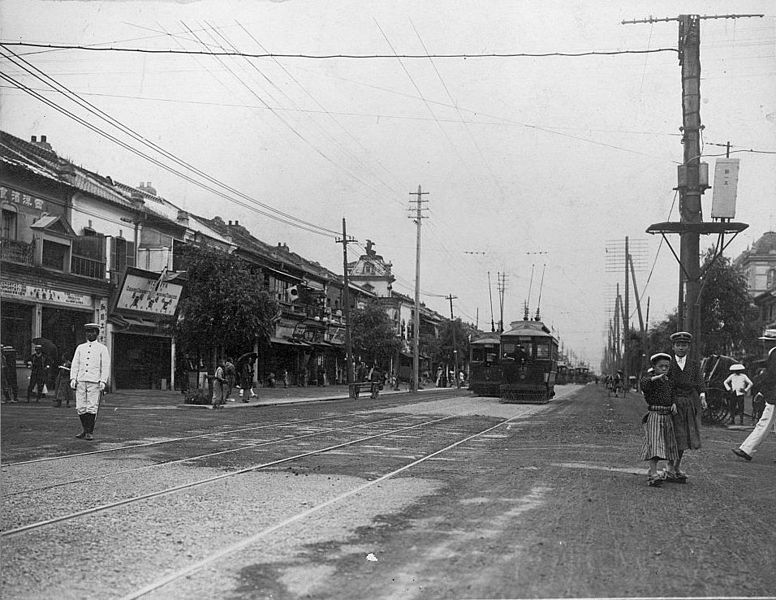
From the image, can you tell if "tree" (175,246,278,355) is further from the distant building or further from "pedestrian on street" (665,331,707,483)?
the distant building

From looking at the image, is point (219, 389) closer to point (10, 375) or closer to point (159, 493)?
point (10, 375)

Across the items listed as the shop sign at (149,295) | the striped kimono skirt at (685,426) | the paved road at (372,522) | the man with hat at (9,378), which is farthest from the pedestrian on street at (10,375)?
the striped kimono skirt at (685,426)

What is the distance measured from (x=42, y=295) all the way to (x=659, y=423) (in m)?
25.1

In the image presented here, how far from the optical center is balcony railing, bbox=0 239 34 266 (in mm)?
26609

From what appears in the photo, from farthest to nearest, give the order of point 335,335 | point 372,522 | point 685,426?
point 335,335, point 685,426, point 372,522

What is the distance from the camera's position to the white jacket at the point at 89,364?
12180 mm

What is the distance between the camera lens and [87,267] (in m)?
31.0

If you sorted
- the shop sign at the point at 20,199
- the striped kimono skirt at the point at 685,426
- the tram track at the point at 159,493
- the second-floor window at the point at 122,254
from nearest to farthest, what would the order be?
the tram track at the point at 159,493 < the striped kimono skirt at the point at 685,426 < the shop sign at the point at 20,199 < the second-floor window at the point at 122,254

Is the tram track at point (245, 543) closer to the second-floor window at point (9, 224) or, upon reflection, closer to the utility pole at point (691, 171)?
the utility pole at point (691, 171)

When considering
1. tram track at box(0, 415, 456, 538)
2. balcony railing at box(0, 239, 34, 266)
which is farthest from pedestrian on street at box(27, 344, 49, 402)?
tram track at box(0, 415, 456, 538)

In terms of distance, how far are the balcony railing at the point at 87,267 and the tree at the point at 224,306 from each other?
4932mm

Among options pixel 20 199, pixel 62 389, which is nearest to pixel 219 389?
pixel 62 389

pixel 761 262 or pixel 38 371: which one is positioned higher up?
pixel 761 262

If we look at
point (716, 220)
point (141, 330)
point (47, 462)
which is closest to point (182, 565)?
point (47, 462)
